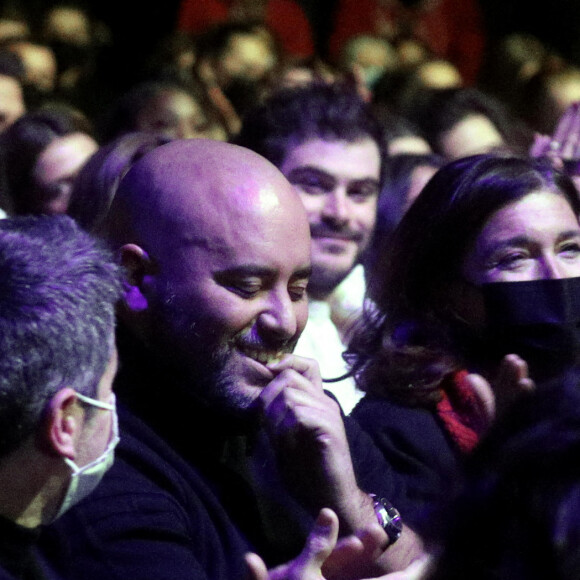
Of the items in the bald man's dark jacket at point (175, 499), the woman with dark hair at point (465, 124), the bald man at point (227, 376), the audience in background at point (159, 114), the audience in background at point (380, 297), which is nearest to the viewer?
the audience in background at point (380, 297)

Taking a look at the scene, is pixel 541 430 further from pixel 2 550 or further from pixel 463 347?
pixel 463 347

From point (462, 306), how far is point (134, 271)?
804 mm

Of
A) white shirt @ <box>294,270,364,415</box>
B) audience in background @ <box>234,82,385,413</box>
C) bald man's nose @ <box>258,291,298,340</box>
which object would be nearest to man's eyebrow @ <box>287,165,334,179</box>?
audience in background @ <box>234,82,385,413</box>

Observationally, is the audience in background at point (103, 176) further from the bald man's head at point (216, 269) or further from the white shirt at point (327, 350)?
the bald man's head at point (216, 269)

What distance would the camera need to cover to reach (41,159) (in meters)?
3.83

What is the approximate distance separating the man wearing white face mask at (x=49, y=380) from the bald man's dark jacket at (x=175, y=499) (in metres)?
0.08

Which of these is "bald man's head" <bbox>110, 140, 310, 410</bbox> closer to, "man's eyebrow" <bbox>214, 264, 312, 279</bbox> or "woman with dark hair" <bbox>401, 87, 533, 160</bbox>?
"man's eyebrow" <bbox>214, 264, 312, 279</bbox>

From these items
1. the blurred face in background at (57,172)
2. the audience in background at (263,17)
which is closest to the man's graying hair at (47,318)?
the blurred face in background at (57,172)

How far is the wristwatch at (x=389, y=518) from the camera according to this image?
1.86 m

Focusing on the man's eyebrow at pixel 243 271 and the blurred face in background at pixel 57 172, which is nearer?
the man's eyebrow at pixel 243 271

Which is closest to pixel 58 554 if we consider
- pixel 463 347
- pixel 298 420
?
pixel 298 420

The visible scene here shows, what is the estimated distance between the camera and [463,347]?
91.5 inches

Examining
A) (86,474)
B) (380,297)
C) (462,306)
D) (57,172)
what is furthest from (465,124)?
(86,474)

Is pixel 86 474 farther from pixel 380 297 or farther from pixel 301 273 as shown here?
pixel 380 297
